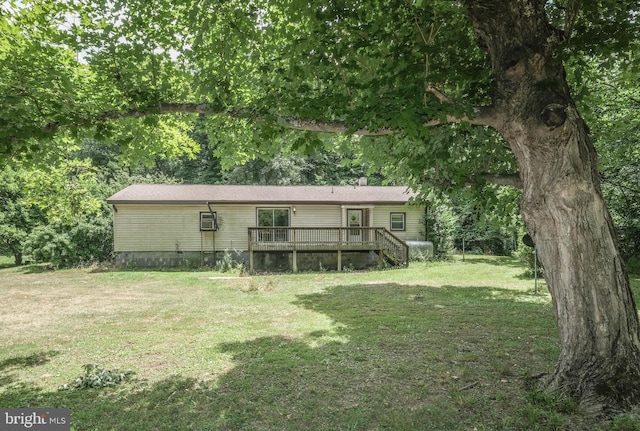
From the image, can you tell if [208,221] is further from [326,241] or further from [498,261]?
[498,261]

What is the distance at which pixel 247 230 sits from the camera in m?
18.9

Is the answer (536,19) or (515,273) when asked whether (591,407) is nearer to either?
(536,19)

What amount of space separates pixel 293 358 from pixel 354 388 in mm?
1347

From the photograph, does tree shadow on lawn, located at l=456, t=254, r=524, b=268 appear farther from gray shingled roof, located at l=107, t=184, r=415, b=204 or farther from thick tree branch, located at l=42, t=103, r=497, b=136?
thick tree branch, located at l=42, t=103, r=497, b=136

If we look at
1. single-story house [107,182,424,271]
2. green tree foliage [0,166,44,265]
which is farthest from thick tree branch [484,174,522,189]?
green tree foliage [0,166,44,265]

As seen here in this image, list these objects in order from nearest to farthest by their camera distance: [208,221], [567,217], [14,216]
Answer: [567,217] → [208,221] → [14,216]

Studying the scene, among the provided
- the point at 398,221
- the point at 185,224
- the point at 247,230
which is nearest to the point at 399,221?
the point at 398,221

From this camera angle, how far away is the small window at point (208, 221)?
747 inches

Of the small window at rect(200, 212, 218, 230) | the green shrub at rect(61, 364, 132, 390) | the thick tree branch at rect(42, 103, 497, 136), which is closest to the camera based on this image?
the thick tree branch at rect(42, 103, 497, 136)

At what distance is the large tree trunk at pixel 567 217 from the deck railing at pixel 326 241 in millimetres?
13492

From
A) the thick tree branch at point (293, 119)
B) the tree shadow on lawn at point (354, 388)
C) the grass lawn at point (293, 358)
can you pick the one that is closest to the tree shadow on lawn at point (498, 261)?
the grass lawn at point (293, 358)

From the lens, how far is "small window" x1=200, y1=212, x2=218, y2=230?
62.3ft

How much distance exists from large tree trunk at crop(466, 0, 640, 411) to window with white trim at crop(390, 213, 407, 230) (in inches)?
662

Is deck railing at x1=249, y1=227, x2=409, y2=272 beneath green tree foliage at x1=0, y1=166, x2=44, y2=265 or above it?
beneath
